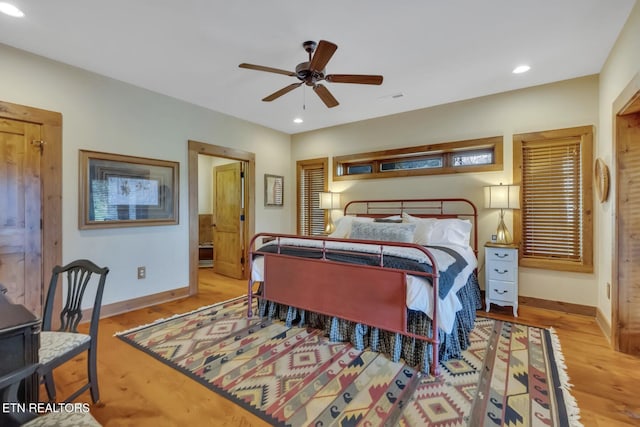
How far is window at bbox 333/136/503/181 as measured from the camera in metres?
3.78

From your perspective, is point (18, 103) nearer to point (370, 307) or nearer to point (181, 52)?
point (181, 52)

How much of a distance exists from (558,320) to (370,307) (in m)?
2.32

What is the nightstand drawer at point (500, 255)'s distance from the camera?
10.6ft

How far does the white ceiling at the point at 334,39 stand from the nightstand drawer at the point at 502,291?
91.2 inches

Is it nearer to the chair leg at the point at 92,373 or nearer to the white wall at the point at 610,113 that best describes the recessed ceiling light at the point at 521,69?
the white wall at the point at 610,113

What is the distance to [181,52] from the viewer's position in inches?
106

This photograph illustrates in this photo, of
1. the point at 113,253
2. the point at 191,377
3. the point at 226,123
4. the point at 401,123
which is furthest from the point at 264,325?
the point at 401,123

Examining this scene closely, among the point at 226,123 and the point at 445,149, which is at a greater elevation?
the point at 226,123

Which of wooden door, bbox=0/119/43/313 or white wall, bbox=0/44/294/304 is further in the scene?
white wall, bbox=0/44/294/304

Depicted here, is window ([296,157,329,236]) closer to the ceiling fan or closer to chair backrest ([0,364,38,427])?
the ceiling fan

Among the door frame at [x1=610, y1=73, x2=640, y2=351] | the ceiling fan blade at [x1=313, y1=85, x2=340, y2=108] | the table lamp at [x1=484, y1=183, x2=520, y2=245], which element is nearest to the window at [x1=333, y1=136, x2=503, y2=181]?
the table lamp at [x1=484, y1=183, x2=520, y2=245]

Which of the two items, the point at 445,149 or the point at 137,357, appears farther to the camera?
the point at 445,149

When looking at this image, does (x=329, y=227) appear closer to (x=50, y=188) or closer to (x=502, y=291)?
(x=502, y=291)

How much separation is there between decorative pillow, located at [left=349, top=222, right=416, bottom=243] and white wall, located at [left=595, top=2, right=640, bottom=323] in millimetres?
1725
